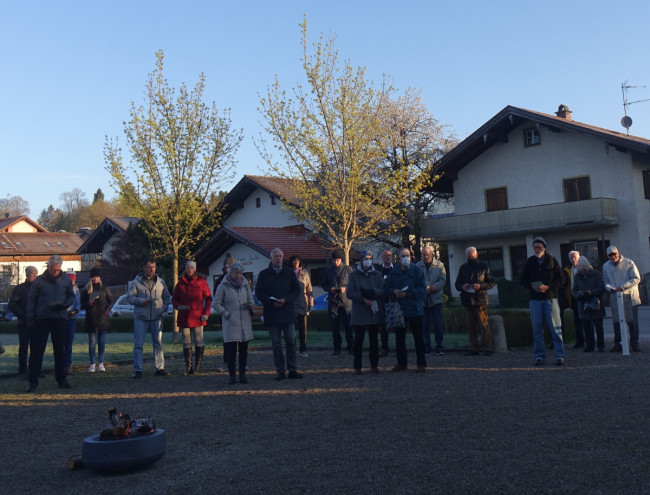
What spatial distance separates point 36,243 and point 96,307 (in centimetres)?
8009

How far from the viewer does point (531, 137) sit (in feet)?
120

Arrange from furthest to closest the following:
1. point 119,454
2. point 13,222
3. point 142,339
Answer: point 13,222, point 142,339, point 119,454

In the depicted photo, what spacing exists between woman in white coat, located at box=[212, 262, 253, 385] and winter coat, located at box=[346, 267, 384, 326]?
63.6 inches

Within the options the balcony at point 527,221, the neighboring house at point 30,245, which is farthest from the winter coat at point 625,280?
the neighboring house at point 30,245

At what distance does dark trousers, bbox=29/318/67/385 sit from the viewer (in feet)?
36.3

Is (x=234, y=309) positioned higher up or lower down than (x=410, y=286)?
lower down

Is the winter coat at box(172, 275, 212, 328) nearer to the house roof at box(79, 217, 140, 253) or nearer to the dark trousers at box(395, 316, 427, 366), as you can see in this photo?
the dark trousers at box(395, 316, 427, 366)

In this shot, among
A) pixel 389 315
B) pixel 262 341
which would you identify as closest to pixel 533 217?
pixel 262 341

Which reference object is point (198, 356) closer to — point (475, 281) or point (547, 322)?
point (475, 281)

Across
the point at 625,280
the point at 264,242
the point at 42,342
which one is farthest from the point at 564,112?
the point at 42,342

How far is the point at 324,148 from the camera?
23938mm

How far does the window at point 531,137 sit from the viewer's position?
119ft

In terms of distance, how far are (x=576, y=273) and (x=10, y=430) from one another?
32.8 ft

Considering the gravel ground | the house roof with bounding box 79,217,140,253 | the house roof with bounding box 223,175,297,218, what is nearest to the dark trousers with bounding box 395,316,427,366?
the gravel ground
